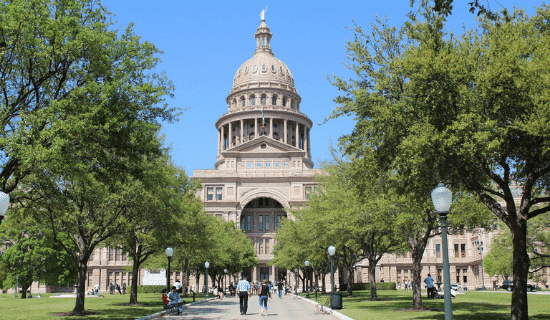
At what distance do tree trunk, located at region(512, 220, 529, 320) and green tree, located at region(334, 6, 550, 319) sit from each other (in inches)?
1.2

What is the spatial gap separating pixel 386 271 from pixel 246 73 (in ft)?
199

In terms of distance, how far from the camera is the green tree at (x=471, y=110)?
1616 cm

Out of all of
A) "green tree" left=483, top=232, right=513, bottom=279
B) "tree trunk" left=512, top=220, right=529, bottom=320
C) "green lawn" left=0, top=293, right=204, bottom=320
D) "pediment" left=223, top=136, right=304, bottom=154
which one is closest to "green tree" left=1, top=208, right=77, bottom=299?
"green lawn" left=0, top=293, right=204, bottom=320

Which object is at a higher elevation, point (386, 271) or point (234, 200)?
point (234, 200)

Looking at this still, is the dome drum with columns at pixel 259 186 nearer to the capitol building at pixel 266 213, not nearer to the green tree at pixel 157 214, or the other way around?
the capitol building at pixel 266 213

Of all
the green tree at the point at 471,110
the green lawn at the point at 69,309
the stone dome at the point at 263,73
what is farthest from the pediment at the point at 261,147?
the green tree at the point at 471,110

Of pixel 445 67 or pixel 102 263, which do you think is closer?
pixel 445 67

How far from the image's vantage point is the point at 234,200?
322ft

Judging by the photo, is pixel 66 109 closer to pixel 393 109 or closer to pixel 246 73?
pixel 393 109

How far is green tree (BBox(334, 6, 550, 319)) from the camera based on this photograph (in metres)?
16.2

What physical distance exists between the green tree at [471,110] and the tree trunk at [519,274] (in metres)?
0.03

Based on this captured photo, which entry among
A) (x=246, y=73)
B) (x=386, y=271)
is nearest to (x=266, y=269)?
(x=386, y=271)

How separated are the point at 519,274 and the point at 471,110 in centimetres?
553

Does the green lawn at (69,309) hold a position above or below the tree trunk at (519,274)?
below
